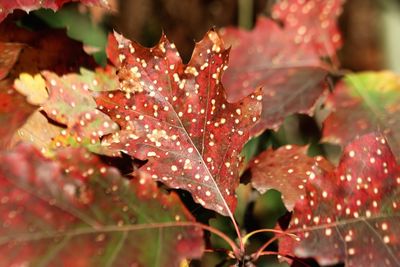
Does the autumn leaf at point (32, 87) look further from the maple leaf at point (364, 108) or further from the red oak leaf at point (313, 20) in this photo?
the red oak leaf at point (313, 20)

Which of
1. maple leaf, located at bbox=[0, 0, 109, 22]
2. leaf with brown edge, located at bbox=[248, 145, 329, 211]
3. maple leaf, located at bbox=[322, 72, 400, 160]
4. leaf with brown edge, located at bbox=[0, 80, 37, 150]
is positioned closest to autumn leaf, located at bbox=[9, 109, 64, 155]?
leaf with brown edge, located at bbox=[0, 80, 37, 150]

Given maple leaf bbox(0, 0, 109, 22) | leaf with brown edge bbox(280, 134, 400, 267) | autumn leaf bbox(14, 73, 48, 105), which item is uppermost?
maple leaf bbox(0, 0, 109, 22)

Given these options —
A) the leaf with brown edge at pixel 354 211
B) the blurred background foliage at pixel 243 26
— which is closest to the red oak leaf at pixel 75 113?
the blurred background foliage at pixel 243 26

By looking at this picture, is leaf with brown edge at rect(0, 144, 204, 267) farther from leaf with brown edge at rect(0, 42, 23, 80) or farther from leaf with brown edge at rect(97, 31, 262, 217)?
leaf with brown edge at rect(0, 42, 23, 80)

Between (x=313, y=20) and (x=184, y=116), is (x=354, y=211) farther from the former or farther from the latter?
(x=313, y=20)

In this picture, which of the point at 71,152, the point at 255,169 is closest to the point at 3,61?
the point at 71,152

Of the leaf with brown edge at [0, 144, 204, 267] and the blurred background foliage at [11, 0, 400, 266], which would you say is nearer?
the leaf with brown edge at [0, 144, 204, 267]

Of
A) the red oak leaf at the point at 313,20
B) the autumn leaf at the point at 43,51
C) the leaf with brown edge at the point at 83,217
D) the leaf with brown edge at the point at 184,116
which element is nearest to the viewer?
the leaf with brown edge at the point at 83,217

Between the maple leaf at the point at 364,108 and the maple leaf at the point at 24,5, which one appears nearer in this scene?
the maple leaf at the point at 24,5
